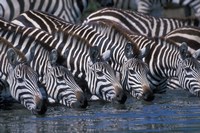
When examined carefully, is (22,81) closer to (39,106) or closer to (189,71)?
(39,106)

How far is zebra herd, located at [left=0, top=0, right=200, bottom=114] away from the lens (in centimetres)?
1859

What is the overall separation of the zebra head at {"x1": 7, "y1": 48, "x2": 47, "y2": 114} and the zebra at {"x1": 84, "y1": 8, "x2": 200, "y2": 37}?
18.3 feet

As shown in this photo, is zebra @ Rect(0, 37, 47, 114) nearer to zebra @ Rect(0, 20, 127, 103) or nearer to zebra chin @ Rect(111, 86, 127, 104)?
zebra @ Rect(0, 20, 127, 103)

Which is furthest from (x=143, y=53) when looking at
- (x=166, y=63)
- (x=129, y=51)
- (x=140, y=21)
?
(x=140, y=21)

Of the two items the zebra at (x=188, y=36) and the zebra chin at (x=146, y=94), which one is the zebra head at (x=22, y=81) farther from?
the zebra at (x=188, y=36)

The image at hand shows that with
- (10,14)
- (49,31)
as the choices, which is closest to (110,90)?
(49,31)

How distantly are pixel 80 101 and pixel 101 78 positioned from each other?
4.06 feet

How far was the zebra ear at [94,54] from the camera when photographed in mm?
19750

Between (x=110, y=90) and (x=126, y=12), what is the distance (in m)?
5.12

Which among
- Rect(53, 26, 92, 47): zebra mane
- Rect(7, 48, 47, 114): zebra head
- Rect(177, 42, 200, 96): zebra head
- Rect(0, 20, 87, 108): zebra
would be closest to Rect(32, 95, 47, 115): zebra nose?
Rect(7, 48, 47, 114): zebra head

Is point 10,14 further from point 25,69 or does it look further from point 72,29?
point 25,69

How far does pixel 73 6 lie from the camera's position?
79.5ft

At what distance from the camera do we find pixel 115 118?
17.6 metres

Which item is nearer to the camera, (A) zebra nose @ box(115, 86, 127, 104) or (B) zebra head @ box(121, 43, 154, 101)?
(A) zebra nose @ box(115, 86, 127, 104)
